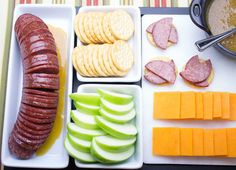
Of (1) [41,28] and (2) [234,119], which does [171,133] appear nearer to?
(2) [234,119]

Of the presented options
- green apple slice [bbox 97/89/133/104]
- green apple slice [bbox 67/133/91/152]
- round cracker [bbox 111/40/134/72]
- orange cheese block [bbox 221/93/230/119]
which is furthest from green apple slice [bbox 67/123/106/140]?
orange cheese block [bbox 221/93/230/119]

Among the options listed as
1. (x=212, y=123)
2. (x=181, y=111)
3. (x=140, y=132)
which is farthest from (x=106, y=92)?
(x=212, y=123)

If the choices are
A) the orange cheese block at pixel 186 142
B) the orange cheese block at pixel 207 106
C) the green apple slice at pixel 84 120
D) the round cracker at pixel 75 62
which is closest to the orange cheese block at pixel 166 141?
the orange cheese block at pixel 186 142

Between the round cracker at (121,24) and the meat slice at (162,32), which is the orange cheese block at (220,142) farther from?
the round cracker at (121,24)

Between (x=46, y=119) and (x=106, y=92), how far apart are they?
0.73 ft

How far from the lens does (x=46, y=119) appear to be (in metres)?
1.27

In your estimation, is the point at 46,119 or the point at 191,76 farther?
the point at 191,76

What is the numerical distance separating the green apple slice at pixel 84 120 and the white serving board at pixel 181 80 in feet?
0.72

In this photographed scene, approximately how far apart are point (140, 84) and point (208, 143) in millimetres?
329

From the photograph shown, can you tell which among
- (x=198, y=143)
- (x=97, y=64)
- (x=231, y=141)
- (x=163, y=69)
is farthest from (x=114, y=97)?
(x=231, y=141)

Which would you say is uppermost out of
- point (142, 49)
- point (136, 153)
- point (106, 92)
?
point (142, 49)

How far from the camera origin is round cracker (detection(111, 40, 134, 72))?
1306 mm

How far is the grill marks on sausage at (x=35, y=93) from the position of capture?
1.25 metres

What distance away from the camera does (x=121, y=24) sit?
139 centimetres
